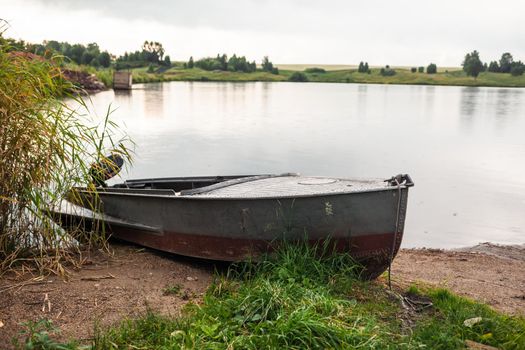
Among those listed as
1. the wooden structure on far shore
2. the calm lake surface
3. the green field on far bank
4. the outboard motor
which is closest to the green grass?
the green field on far bank

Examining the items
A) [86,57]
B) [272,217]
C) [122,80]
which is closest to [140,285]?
[272,217]

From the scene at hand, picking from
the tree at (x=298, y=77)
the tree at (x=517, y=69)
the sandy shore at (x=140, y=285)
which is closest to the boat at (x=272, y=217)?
the sandy shore at (x=140, y=285)

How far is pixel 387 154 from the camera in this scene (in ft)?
66.1

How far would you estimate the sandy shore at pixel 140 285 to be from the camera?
4.76m

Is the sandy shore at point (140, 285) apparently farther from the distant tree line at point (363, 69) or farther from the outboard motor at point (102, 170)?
the distant tree line at point (363, 69)

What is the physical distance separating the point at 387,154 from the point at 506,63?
11424cm

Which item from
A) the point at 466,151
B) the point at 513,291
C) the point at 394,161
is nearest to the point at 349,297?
the point at 513,291

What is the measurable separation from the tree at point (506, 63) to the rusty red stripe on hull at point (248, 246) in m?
126

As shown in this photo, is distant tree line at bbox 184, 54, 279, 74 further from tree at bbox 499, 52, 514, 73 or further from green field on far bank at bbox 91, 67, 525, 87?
tree at bbox 499, 52, 514, 73

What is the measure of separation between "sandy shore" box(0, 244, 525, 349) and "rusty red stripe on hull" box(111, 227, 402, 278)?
228 mm

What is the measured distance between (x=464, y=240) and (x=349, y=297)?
17.9 feet

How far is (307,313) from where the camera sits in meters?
4.20

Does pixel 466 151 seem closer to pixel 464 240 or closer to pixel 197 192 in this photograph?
pixel 464 240

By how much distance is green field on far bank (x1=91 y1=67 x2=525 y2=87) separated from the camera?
108 m
